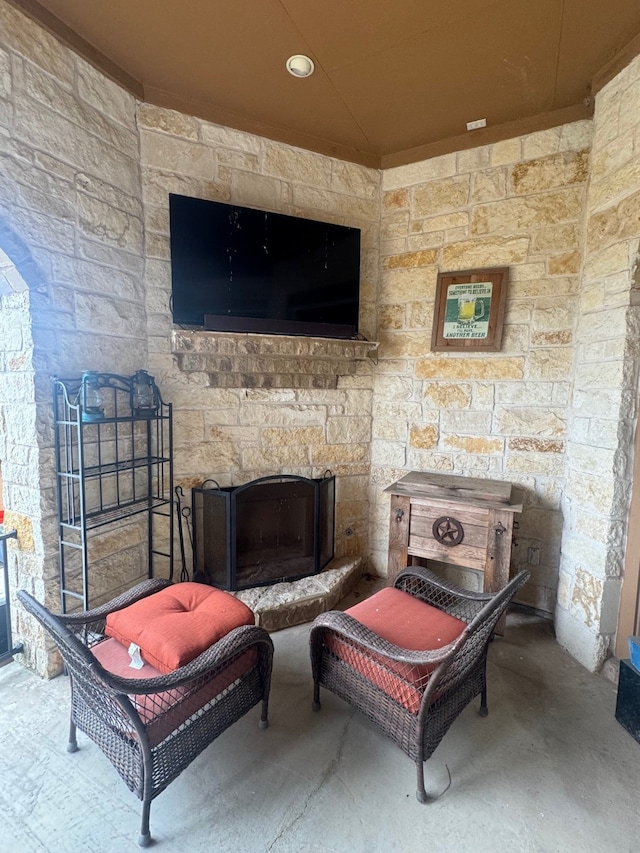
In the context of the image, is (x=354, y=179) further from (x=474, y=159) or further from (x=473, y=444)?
(x=473, y=444)

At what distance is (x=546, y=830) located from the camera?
1392 millimetres

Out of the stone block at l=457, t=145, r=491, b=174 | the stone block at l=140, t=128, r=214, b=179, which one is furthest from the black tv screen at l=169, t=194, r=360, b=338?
the stone block at l=457, t=145, r=491, b=174

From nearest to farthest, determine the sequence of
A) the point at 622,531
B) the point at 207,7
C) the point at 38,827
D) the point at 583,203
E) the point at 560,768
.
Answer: the point at 38,827, the point at 560,768, the point at 207,7, the point at 622,531, the point at 583,203

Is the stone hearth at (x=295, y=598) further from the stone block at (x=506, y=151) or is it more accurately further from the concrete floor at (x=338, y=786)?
the stone block at (x=506, y=151)

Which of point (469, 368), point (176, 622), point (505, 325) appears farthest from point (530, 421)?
point (176, 622)

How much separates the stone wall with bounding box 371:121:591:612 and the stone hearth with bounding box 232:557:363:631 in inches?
31.9

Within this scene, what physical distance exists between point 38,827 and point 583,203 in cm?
369

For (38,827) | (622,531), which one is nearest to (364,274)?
(622,531)

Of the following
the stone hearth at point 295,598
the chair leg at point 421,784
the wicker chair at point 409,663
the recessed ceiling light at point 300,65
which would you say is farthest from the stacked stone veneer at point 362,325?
the chair leg at point 421,784

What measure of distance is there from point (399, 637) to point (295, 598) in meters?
0.96

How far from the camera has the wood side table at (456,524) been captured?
7.63 ft

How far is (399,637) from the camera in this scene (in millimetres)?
1694

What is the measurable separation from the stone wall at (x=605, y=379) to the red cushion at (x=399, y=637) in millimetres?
883

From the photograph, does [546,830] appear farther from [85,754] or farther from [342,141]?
[342,141]
